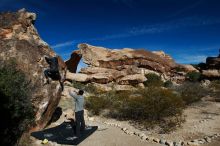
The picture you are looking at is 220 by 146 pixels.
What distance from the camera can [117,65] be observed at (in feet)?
139

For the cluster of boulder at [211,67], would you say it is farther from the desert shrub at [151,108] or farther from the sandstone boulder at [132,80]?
the desert shrub at [151,108]

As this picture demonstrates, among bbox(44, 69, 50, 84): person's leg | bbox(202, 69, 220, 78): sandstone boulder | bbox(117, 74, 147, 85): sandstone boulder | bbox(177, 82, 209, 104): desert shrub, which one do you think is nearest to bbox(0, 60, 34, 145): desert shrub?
bbox(44, 69, 50, 84): person's leg

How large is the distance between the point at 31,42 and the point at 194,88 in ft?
48.1

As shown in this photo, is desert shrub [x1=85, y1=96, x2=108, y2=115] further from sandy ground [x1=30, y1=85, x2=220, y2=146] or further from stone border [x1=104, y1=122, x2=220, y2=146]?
stone border [x1=104, y1=122, x2=220, y2=146]

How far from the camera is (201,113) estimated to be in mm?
16406

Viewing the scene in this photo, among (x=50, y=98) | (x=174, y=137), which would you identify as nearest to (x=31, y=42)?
(x=50, y=98)

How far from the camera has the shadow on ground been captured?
1058 centimetres

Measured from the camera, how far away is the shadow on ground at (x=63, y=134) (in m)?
10.6

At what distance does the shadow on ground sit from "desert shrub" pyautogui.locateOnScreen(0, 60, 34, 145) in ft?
6.38

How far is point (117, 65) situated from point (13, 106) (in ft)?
113

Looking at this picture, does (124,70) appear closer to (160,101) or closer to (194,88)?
(194,88)

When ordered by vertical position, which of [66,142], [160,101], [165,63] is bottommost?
[66,142]

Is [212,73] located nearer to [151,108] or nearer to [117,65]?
[117,65]

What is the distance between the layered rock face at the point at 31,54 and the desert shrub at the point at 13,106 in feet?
6.32
